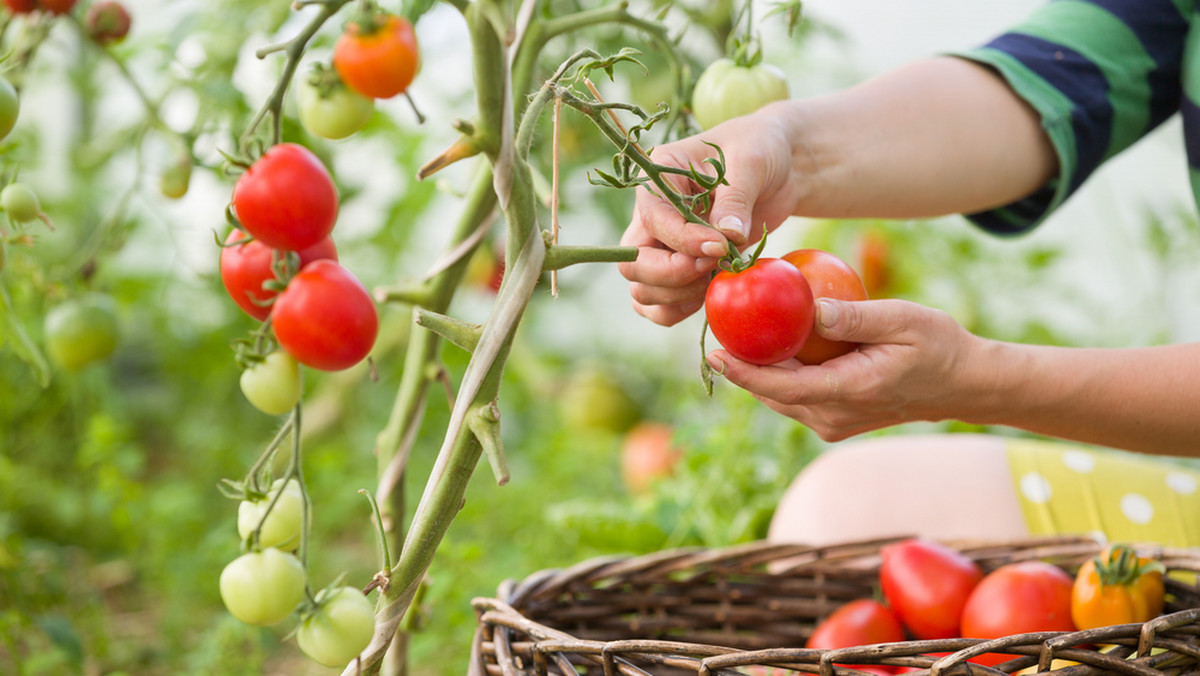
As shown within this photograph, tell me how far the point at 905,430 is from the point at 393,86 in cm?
127

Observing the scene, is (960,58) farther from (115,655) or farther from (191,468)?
(191,468)

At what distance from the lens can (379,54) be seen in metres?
0.43

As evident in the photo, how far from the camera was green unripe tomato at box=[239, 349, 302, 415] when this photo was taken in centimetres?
43

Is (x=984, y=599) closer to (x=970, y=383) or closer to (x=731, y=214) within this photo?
(x=970, y=383)

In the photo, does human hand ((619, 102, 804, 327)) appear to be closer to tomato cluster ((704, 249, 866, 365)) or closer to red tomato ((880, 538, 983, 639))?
tomato cluster ((704, 249, 866, 365))

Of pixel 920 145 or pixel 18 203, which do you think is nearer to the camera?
pixel 18 203

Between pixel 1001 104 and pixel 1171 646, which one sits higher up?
pixel 1001 104

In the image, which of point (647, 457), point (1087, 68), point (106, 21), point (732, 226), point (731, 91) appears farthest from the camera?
point (647, 457)

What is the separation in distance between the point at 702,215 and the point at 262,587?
1.02 ft

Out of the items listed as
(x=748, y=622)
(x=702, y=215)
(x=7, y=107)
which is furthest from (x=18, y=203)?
(x=748, y=622)

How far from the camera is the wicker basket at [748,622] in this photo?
465 millimetres

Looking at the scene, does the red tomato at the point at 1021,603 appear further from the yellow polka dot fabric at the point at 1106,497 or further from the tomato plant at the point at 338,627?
the tomato plant at the point at 338,627

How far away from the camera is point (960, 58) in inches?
34.5

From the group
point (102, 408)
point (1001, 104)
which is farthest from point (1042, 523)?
point (102, 408)
